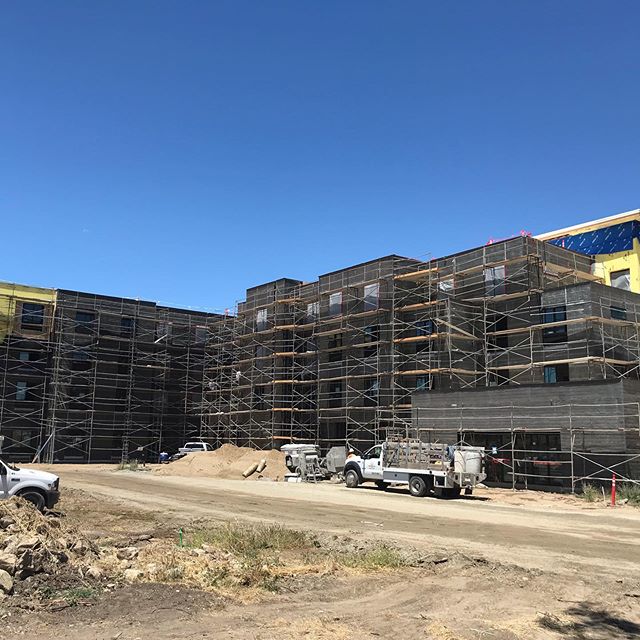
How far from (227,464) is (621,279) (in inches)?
1164

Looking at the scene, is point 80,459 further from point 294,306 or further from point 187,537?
point 187,537

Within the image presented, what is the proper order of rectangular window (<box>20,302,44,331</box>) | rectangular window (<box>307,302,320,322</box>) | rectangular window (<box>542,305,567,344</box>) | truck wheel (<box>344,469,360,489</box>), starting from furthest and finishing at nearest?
1. rectangular window (<box>20,302,44,331</box>)
2. rectangular window (<box>307,302,320,322</box>)
3. rectangular window (<box>542,305,567,344</box>)
4. truck wheel (<box>344,469,360,489</box>)

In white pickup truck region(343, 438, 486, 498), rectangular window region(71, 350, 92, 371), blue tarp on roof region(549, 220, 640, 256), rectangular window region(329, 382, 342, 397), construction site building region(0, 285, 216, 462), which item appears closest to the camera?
white pickup truck region(343, 438, 486, 498)

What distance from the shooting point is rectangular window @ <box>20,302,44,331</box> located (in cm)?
5084

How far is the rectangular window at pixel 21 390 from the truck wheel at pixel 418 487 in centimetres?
3493

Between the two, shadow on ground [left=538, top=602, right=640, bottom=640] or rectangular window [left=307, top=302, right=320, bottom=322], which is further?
rectangular window [left=307, top=302, right=320, bottom=322]

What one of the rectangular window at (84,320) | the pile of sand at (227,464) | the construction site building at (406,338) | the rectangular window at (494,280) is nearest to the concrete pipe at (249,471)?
the pile of sand at (227,464)

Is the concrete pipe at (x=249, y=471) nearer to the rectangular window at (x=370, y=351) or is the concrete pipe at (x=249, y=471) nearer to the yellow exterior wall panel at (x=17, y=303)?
the rectangular window at (x=370, y=351)

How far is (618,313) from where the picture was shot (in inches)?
1374

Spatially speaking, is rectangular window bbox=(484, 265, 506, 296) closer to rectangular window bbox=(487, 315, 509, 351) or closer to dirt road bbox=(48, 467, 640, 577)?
rectangular window bbox=(487, 315, 509, 351)

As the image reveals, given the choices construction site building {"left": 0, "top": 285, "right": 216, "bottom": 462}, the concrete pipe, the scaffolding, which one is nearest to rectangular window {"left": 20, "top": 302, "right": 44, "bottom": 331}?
construction site building {"left": 0, "top": 285, "right": 216, "bottom": 462}

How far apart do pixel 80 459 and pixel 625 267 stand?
1679 inches

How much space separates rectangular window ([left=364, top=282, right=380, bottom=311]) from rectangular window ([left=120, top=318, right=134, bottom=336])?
2268 centimetres

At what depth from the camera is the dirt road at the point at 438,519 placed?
13000 mm
